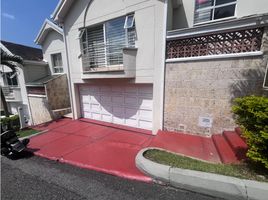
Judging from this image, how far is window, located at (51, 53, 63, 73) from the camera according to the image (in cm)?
1154

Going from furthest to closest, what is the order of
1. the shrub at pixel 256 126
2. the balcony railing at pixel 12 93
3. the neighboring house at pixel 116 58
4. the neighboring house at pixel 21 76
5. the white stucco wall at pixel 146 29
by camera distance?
the balcony railing at pixel 12 93 < the neighboring house at pixel 21 76 < the neighboring house at pixel 116 58 < the white stucco wall at pixel 146 29 < the shrub at pixel 256 126

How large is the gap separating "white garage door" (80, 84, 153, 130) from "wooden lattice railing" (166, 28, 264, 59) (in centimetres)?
188

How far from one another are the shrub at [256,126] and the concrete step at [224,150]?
706mm

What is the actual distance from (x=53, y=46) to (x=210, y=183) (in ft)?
41.0

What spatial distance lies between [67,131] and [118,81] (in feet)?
11.3

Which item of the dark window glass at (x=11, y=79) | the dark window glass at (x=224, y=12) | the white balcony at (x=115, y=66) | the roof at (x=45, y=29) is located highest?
the roof at (x=45, y=29)

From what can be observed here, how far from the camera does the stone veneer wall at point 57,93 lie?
9.86 m

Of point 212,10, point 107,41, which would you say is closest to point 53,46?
point 107,41

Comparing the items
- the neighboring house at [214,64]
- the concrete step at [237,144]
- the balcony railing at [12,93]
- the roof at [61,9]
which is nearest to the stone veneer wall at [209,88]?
the neighboring house at [214,64]

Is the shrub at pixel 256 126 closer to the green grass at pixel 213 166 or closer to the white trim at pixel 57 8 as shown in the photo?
the green grass at pixel 213 166

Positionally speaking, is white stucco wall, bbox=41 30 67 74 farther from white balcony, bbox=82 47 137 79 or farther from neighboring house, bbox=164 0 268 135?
neighboring house, bbox=164 0 268 135

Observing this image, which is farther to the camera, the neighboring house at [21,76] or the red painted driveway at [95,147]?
the neighboring house at [21,76]

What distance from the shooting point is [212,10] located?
622cm

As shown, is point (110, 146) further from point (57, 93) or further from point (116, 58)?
point (57, 93)
